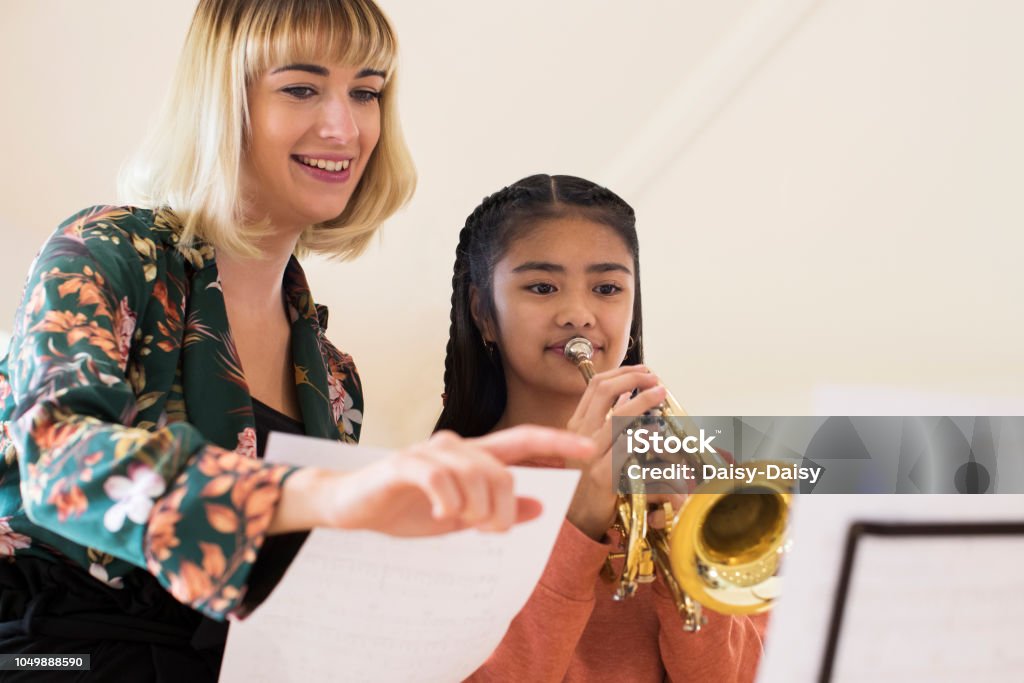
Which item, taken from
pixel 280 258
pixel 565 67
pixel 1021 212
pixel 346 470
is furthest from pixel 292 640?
pixel 565 67

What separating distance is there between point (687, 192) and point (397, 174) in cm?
172

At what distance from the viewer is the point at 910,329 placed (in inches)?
92.4

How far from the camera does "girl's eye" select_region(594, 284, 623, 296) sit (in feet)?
5.00

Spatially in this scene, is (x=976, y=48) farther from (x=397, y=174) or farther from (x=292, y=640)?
(x=292, y=640)

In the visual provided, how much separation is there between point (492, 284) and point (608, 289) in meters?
0.17

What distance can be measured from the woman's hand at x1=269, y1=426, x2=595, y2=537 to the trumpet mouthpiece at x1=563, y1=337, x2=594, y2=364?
2.42 ft

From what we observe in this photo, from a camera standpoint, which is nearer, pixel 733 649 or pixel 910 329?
pixel 733 649

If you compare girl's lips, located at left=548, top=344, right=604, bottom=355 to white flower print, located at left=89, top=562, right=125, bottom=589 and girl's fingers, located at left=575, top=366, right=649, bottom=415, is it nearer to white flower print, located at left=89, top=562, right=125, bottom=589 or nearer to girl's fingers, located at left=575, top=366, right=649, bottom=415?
girl's fingers, located at left=575, top=366, right=649, bottom=415

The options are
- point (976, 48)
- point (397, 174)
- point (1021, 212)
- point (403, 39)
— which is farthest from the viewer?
point (403, 39)

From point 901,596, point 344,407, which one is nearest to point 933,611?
point 901,596

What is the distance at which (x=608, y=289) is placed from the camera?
1.53 metres

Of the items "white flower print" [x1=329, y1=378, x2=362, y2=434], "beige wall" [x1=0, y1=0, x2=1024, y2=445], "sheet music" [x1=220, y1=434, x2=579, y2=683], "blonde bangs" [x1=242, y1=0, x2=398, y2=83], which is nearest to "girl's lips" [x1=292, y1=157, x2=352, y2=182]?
"blonde bangs" [x1=242, y1=0, x2=398, y2=83]

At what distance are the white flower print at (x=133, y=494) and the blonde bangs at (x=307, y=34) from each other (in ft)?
2.23

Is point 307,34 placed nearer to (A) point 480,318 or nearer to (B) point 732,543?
(A) point 480,318
